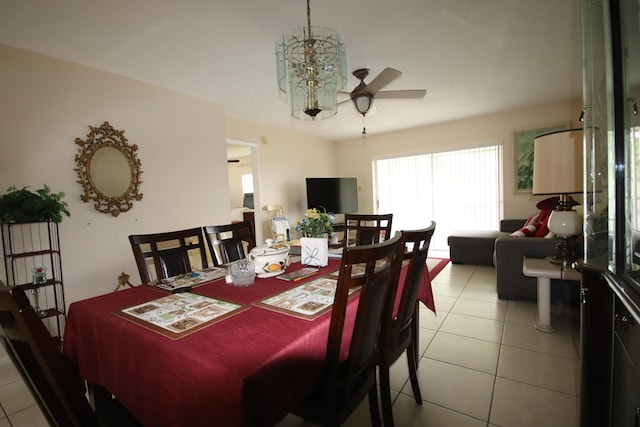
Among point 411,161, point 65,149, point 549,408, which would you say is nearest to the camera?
point 549,408

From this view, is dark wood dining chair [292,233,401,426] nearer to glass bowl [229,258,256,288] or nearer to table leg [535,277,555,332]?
glass bowl [229,258,256,288]

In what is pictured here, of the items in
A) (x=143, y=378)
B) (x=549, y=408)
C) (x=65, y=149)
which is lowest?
(x=549, y=408)

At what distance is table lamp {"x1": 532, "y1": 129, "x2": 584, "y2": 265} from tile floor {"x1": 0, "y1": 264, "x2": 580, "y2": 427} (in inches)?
26.7

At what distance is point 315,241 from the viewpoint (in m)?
1.78

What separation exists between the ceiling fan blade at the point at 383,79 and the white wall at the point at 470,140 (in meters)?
2.97

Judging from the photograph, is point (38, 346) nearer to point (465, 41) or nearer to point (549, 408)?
point (549, 408)

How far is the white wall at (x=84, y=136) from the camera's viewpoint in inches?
89.6

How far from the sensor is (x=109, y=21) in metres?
2.01

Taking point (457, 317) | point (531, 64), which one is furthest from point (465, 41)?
point (457, 317)

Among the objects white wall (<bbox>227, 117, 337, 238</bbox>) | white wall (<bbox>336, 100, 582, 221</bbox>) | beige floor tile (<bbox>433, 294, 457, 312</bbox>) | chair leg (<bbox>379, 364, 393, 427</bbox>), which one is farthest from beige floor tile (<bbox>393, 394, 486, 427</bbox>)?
white wall (<bbox>336, 100, 582, 221</bbox>)

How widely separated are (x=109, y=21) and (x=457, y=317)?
3.59 metres

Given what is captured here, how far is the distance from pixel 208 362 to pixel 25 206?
7.02 ft

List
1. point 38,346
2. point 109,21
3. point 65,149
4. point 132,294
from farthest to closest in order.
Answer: point 65,149 < point 109,21 < point 132,294 < point 38,346

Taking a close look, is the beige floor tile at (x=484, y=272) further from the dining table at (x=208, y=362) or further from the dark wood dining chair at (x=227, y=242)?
the dining table at (x=208, y=362)
